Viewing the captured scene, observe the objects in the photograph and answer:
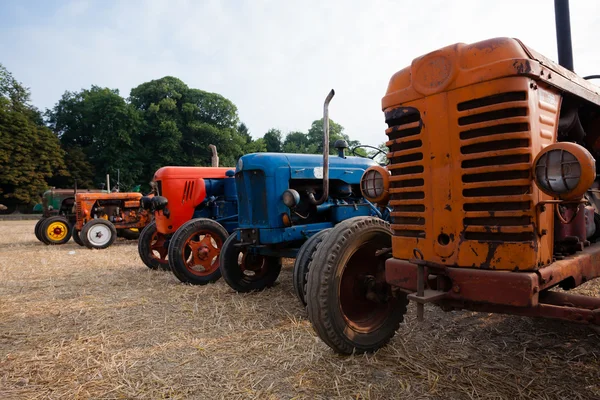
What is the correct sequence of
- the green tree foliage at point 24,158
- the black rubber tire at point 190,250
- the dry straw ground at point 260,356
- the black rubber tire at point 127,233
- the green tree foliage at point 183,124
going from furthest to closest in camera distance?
the green tree foliage at point 183,124, the green tree foliage at point 24,158, the black rubber tire at point 127,233, the black rubber tire at point 190,250, the dry straw ground at point 260,356

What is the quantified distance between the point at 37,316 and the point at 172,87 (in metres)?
37.3

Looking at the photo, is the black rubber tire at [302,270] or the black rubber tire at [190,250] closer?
Result: the black rubber tire at [302,270]

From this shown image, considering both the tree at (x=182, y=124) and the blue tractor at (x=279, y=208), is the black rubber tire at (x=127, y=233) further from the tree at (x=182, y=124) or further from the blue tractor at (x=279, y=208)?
the tree at (x=182, y=124)

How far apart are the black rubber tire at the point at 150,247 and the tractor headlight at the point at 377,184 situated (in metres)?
4.86

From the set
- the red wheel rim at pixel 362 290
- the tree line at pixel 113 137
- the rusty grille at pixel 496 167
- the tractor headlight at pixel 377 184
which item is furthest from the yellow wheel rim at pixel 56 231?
the tree line at pixel 113 137

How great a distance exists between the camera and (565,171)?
163 centimetres

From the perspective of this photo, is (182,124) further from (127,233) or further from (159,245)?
(159,245)

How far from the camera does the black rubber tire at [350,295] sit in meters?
2.44

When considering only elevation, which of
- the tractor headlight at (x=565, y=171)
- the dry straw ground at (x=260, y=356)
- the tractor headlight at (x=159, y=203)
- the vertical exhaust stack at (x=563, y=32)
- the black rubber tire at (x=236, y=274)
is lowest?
the dry straw ground at (x=260, y=356)

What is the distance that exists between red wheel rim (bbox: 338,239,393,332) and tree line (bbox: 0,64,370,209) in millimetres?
33097

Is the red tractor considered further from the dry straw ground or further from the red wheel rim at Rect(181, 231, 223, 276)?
the dry straw ground

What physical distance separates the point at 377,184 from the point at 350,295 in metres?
0.77

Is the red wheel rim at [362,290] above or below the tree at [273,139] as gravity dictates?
below

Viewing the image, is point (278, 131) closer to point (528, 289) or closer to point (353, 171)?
point (353, 171)
